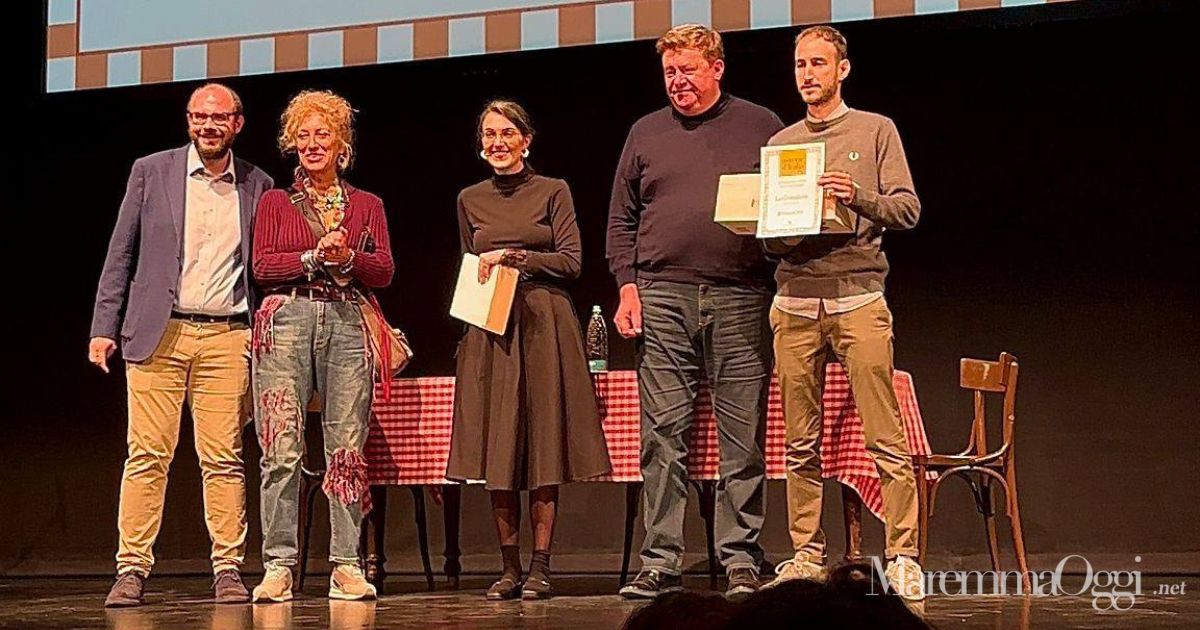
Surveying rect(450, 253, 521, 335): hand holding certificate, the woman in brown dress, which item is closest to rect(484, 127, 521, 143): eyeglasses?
the woman in brown dress

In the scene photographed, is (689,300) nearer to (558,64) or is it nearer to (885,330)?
(885,330)

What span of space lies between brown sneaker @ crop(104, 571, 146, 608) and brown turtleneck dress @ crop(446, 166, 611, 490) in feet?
2.92

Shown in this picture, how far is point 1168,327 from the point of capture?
485cm

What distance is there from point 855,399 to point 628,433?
81 centimetres

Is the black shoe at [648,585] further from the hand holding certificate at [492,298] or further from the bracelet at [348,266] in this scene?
the bracelet at [348,266]

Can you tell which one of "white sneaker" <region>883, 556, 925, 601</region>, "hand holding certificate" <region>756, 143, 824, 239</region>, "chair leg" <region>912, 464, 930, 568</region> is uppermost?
"hand holding certificate" <region>756, 143, 824, 239</region>

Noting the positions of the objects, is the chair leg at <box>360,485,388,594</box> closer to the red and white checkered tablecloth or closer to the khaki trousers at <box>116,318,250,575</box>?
the red and white checkered tablecloth

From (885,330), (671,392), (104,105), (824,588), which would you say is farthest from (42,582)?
(824,588)

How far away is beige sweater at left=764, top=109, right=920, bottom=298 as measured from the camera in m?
3.43

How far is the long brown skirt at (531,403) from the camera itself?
12.4 feet

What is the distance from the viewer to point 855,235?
3457mm

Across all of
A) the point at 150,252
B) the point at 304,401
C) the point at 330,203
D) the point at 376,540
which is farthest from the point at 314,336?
the point at 376,540

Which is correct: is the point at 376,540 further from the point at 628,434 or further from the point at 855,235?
the point at 855,235

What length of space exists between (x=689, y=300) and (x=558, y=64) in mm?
1637
